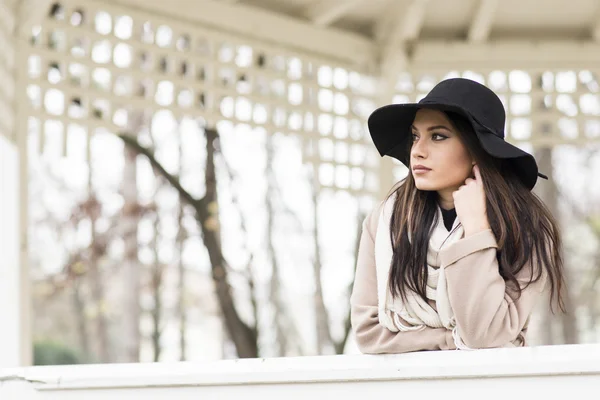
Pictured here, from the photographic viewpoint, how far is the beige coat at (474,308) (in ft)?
7.17

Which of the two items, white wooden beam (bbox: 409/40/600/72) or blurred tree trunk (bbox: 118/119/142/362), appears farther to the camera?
blurred tree trunk (bbox: 118/119/142/362)

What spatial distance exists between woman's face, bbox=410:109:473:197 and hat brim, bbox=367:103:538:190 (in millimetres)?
65

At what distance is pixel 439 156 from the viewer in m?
2.38

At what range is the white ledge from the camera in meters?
1.98

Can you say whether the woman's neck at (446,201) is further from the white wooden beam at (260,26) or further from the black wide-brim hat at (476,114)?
the white wooden beam at (260,26)

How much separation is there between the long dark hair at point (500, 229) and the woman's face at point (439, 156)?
0.02m

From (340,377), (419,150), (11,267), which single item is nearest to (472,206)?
(419,150)

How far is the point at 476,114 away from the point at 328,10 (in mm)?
3434

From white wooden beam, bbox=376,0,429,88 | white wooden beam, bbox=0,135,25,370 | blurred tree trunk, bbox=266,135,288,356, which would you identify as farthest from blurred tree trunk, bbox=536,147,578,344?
white wooden beam, bbox=0,135,25,370

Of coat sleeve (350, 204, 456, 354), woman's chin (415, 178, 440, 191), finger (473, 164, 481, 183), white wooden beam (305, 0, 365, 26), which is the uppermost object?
white wooden beam (305, 0, 365, 26)

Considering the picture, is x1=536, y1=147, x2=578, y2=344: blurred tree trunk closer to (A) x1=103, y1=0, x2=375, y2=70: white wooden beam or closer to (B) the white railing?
(A) x1=103, y1=0, x2=375, y2=70: white wooden beam

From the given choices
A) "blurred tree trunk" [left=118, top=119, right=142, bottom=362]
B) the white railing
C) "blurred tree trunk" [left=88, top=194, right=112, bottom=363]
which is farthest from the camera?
"blurred tree trunk" [left=88, top=194, right=112, bottom=363]

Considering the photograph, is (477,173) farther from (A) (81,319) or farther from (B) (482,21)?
(A) (81,319)

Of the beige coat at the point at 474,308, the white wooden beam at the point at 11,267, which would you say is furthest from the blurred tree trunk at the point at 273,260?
the beige coat at the point at 474,308
